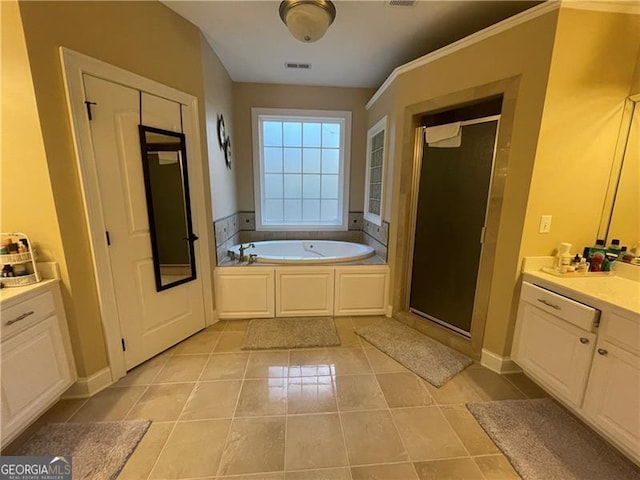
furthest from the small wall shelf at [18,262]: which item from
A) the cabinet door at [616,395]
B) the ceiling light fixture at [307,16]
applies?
the cabinet door at [616,395]

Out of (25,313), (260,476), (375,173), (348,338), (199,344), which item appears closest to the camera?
(260,476)

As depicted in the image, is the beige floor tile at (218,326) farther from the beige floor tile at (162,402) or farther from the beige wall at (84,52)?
the beige wall at (84,52)

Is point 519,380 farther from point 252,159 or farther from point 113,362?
point 252,159

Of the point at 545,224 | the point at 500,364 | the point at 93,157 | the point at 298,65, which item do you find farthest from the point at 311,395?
the point at 298,65

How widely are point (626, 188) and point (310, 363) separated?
8.22ft

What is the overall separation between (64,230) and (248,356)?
4.97ft

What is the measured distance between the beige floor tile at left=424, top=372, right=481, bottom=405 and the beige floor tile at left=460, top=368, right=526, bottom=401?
0.14 feet

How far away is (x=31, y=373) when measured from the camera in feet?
4.70

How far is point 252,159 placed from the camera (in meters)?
3.63

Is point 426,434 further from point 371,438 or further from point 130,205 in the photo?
point 130,205

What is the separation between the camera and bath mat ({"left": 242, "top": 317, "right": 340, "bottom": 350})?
2377 mm

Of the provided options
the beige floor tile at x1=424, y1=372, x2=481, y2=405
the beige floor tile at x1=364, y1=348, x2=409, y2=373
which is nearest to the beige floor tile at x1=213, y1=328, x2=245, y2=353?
the beige floor tile at x1=364, y1=348, x2=409, y2=373

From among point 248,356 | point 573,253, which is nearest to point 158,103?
point 248,356

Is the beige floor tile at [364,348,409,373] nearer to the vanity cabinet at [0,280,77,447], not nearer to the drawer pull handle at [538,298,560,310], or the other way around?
the drawer pull handle at [538,298,560,310]
